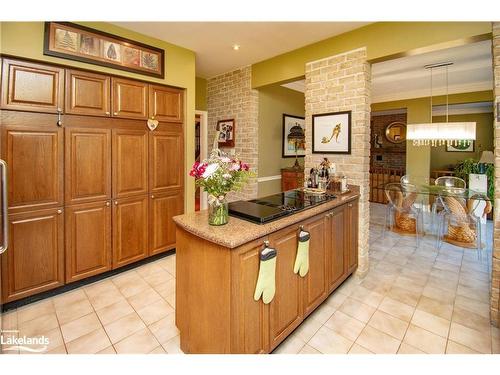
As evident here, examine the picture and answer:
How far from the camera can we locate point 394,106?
18.5 ft

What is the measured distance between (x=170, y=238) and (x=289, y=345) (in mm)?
1997

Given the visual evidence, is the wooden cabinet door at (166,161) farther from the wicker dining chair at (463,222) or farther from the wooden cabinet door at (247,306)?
the wicker dining chair at (463,222)

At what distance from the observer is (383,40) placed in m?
2.48

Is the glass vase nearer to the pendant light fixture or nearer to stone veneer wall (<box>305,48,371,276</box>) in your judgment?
stone veneer wall (<box>305,48,371,276</box>)

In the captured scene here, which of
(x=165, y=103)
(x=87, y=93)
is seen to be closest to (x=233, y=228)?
(x=87, y=93)

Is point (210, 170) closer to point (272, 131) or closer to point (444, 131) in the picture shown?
point (272, 131)

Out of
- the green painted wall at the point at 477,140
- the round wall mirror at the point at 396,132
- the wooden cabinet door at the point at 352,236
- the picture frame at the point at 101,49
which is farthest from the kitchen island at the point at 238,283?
the green painted wall at the point at 477,140

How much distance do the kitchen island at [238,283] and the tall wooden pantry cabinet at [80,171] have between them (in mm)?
1415

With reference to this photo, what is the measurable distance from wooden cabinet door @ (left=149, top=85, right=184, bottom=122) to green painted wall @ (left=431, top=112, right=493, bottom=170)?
743 cm

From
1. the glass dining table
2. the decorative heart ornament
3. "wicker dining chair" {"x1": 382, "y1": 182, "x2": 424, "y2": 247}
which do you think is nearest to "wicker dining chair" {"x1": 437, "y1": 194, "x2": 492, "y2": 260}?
the glass dining table
